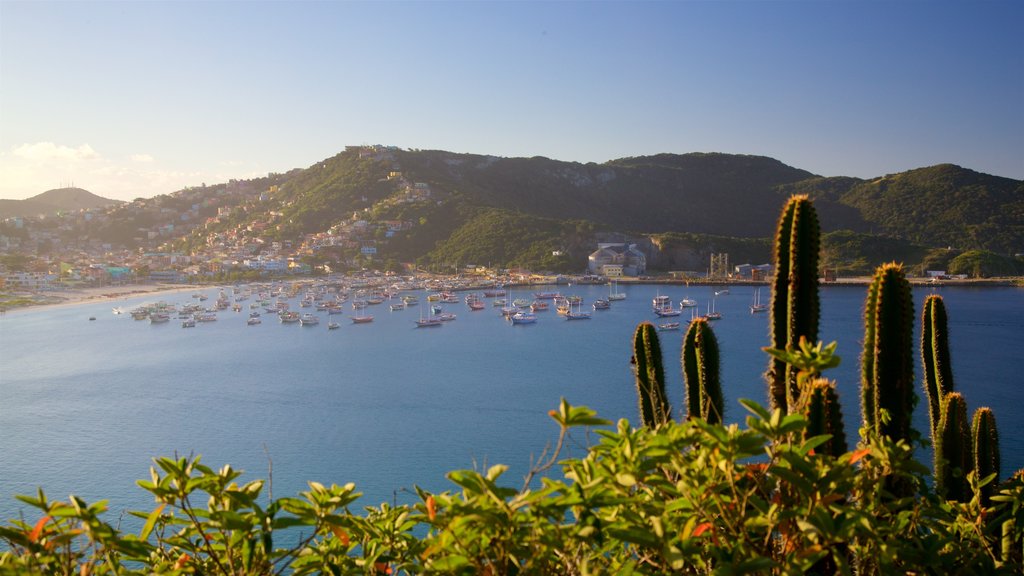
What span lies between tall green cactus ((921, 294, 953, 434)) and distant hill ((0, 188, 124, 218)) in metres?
122

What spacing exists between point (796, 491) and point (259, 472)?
17043mm

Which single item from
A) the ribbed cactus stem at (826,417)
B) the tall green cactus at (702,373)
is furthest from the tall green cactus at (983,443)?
the ribbed cactus stem at (826,417)

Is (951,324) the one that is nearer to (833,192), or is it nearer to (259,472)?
(259,472)

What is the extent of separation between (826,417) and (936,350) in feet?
10.4

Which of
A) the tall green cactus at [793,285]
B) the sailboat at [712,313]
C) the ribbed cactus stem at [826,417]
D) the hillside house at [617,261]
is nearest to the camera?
the ribbed cactus stem at [826,417]

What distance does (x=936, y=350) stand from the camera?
16.7 ft

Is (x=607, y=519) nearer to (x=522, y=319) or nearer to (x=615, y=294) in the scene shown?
(x=522, y=319)

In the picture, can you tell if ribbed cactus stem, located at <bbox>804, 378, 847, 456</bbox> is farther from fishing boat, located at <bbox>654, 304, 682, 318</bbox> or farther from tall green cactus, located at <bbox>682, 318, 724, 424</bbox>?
fishing boat, located at <bbox>654, 304, 682, 318</bbox>

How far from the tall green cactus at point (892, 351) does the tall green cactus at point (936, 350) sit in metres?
2.28

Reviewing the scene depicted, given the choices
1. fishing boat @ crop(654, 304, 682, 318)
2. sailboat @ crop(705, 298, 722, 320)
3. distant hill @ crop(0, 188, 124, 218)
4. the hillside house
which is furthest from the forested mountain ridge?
distant hill @ crop(0, 188, 124, 218)

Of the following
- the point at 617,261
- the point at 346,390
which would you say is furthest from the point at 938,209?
the point at 346,390

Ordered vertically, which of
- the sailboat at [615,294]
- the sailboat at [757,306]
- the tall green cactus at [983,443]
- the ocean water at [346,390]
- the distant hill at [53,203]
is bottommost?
the ocean water at [346,390]

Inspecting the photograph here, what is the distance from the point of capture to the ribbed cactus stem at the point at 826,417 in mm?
2400

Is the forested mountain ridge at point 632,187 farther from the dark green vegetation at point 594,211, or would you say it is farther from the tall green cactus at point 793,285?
the tall green cactus at point 793,285
